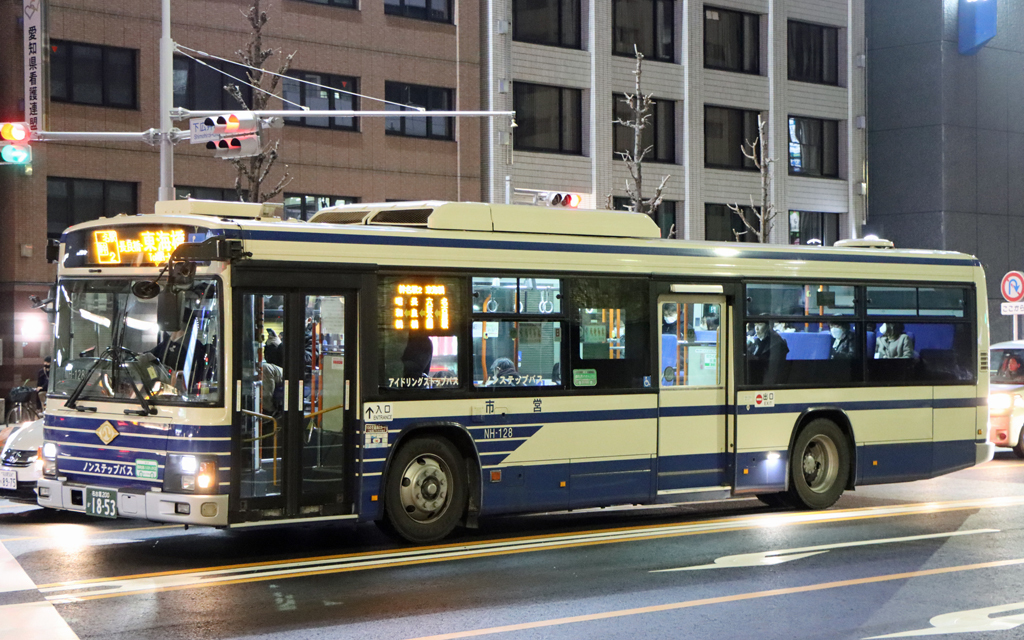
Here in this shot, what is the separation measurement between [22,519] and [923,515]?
9705 mm

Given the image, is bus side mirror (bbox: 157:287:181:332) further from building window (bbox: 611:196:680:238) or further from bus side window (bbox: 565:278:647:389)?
building window (bbox: 611:196:680:238)

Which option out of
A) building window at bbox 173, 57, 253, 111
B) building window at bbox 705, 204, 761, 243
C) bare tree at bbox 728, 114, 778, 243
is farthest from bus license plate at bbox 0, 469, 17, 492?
building window at bbox 705, 204, 761, 243

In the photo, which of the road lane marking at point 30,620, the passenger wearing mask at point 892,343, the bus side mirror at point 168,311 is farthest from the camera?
the passenger wearing mask at point 892,343

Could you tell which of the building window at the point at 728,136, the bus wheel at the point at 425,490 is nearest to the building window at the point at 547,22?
the building window at the point at 728,136

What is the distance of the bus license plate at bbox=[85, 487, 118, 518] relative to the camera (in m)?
10.7

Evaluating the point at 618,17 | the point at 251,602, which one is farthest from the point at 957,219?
the point at 251,602

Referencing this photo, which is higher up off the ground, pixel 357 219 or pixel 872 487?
pixel 357 219

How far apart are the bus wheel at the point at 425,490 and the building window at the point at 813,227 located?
33998 mm

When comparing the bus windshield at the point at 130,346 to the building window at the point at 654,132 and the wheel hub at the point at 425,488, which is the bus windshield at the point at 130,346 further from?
the building window at the point at 654,132

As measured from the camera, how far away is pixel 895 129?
46.1 metres

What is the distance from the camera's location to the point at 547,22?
128ft

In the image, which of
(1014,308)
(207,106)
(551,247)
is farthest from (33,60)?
(1014,308)

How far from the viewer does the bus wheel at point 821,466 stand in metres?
14.9

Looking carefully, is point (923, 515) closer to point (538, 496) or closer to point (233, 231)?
point (538, 496)
